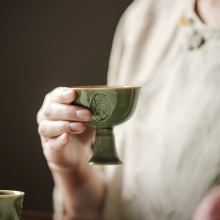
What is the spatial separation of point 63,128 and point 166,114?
300 mm

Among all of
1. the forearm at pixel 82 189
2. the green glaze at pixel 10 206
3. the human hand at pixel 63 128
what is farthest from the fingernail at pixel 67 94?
the forearm at pixel 82 189

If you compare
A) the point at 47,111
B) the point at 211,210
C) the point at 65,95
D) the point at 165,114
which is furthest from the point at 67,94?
the point at 165,114

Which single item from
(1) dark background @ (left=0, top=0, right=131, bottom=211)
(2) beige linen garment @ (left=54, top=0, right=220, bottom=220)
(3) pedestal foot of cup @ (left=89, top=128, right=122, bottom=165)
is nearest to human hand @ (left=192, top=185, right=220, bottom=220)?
(3) pedestal foot of cup @ (left=89, top=128, right=122, bottom=165)

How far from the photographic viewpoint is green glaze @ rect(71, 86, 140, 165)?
0.59 metres

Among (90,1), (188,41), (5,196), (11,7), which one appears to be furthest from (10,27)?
(5,196)

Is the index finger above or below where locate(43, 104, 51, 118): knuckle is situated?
above

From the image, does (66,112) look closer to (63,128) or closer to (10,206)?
(63,128)

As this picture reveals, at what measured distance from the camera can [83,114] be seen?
61cm

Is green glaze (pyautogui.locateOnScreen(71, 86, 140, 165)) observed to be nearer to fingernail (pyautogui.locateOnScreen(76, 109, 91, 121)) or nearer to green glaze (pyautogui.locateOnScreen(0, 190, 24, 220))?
fingernail (pyautogui.locateOnScreen(76, 109, 91, 121))

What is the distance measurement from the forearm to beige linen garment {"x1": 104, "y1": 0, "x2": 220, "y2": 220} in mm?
25

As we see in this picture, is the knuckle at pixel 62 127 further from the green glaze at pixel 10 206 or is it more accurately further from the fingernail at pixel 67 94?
the green glaze at pixel 10 206

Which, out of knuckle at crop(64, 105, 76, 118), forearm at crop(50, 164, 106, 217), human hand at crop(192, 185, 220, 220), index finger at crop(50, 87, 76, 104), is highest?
index finger at crop(50, 87, 76, 104)

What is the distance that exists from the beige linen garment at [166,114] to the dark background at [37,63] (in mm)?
49

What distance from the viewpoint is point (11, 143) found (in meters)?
1.08
